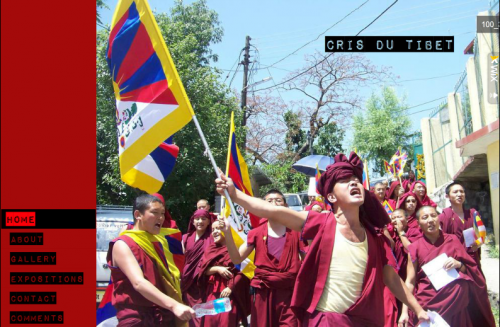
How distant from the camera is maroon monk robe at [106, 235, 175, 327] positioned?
3.80 metres

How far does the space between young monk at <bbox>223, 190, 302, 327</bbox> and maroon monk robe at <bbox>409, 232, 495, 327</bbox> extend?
116 cm

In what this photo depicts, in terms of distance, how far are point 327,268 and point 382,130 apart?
23.4 meters

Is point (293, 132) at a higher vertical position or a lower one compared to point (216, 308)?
higher

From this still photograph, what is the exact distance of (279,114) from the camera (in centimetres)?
2833

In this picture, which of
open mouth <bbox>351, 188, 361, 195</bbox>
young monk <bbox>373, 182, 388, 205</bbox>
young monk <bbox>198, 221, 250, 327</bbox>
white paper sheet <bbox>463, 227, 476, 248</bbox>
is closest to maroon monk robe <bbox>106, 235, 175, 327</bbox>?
open mouth <bbox>351, 188, 361, 195</bbox>

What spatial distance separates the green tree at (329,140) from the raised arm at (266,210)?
76.0 feet

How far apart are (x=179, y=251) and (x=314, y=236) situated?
163 cm

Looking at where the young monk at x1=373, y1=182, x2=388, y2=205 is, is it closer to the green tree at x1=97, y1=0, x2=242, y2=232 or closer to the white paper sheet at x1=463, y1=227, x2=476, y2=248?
the white paper sheet at x1=463, y1=227, x2=476, y2=248

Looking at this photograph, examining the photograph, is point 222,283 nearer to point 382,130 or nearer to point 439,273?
point 439,273

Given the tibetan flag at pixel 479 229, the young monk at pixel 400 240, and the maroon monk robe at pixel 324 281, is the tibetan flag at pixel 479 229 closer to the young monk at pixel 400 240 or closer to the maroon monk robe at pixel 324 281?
the young monk at pixel 400 240

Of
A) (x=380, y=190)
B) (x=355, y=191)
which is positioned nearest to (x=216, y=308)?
(x=355, y=191)

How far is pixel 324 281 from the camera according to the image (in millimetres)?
3508

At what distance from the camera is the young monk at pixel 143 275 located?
12.1 ft

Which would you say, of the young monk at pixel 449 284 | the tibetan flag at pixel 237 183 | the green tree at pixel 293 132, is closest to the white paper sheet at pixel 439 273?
the young monk at pixel 449 284
